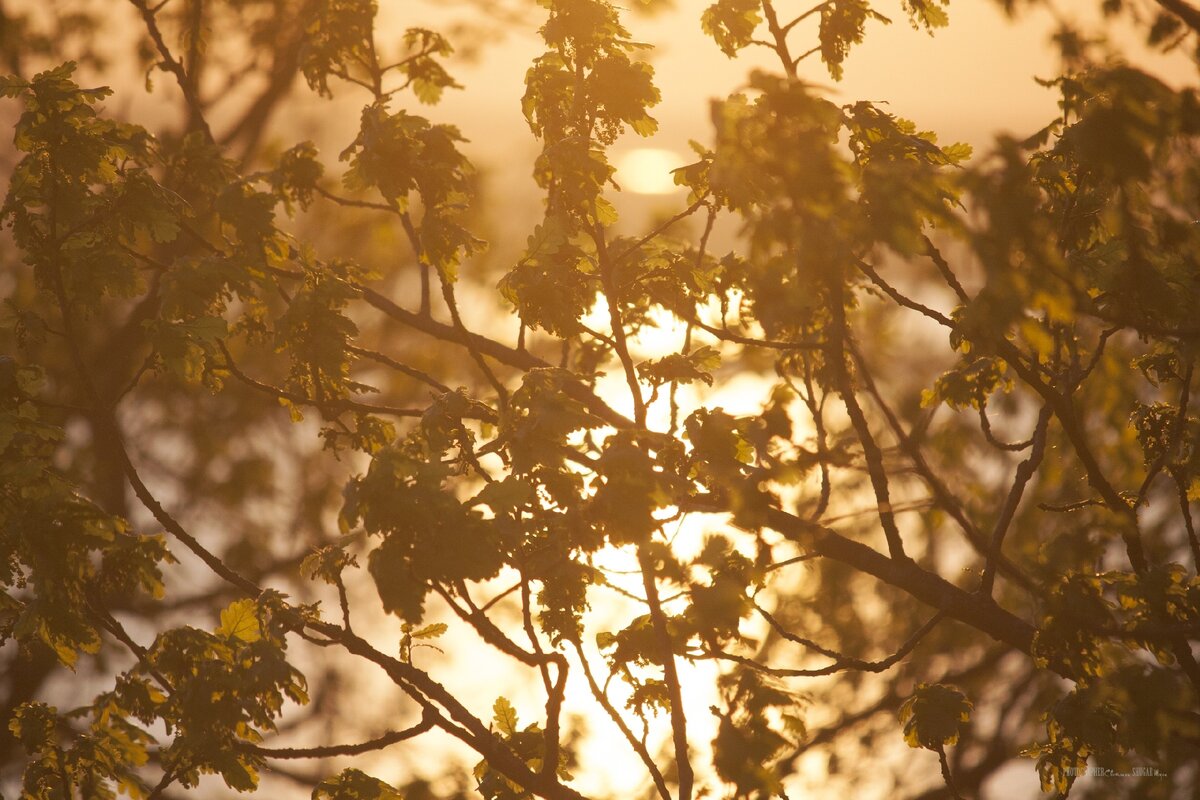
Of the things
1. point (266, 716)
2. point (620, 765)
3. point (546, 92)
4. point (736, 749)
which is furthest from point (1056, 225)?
point (620, 765)

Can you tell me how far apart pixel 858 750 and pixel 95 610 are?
Result: 964 cm

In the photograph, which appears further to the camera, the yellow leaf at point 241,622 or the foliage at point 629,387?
the yellow leaf at point 241,622

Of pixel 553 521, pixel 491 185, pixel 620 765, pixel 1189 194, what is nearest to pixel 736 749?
pixel 553 521

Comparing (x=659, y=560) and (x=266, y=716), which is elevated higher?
(x=659, y=560)

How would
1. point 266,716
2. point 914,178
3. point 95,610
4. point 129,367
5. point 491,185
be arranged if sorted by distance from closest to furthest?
point 914,178 → point 266,716 → point 95,610 → point 129,367 → point 491,185

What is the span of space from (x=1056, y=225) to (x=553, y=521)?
2778 mm

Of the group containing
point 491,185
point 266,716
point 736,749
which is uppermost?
point 491,185

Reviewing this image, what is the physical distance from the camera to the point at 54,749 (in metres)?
5.08

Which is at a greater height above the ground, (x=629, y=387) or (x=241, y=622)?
(x=629, y=387)

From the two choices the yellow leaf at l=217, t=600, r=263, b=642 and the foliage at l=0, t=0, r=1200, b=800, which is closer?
Result: the foliage at l=0, t=0, r=1200, b=800

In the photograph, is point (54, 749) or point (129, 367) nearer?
point (54, 749)

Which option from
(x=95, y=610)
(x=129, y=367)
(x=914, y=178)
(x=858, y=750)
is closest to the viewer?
(x=914, y=178)

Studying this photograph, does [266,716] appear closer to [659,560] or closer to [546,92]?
[659,560]

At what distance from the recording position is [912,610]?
1264cm
